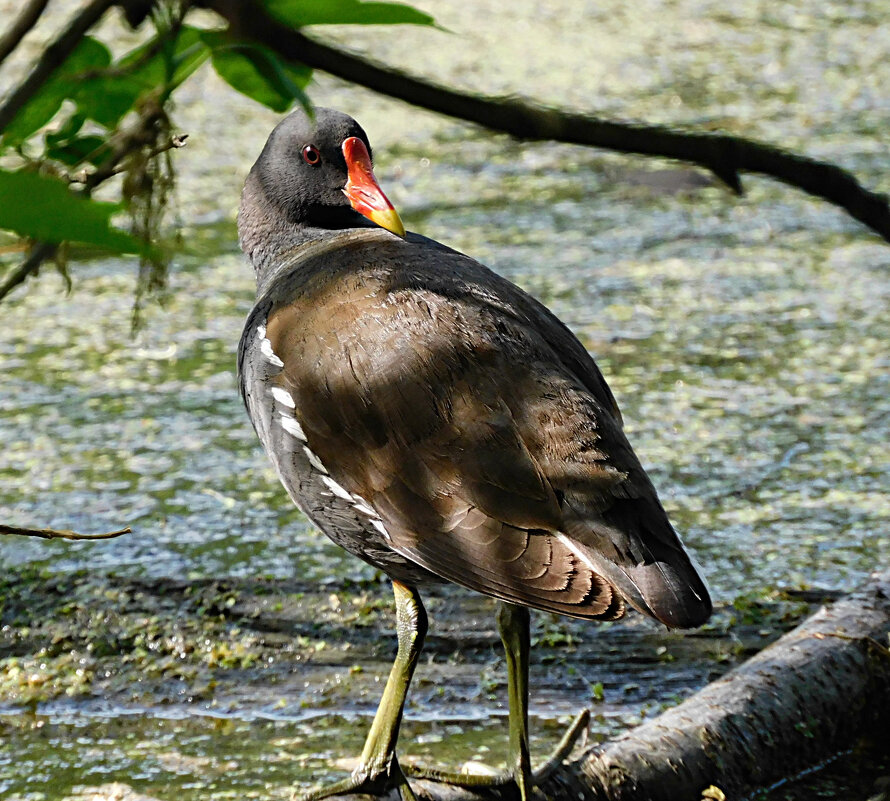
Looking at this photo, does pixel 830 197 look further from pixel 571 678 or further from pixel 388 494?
pixel 571 678

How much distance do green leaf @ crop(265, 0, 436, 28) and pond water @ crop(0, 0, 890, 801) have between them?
83cm

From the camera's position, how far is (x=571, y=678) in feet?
8.09

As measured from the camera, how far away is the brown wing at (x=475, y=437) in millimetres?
1604

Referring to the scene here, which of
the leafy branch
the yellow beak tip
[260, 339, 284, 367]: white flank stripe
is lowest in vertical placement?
[260, 339, 284, 367]: white flank stripe

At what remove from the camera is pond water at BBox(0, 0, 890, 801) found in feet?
7.73

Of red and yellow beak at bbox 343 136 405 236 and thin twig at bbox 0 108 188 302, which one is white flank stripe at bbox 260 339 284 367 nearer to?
red and yellow beak at bbox 343 136 405 236

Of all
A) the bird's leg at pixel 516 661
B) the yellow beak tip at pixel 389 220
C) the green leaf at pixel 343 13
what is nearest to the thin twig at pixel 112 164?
the green leaf at pixel 343 13

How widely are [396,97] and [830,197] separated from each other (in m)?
0.19

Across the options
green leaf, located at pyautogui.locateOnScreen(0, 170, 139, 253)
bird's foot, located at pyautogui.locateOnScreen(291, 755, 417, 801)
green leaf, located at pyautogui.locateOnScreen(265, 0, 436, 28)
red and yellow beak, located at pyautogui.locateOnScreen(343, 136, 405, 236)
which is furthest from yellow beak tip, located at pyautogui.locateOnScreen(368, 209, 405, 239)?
green leaf, located at pyautogui.locateOnScreen(0, 170, 139, 253)

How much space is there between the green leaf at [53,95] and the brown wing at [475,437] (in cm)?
72

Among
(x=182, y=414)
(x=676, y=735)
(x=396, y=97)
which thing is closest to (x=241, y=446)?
(x=182, y=414)

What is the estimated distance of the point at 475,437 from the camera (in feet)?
5.55

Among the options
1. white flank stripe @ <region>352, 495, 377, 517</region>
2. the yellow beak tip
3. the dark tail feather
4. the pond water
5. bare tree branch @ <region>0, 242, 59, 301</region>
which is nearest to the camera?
bare tree branch @ <region>0, 242, 59, 301</region>

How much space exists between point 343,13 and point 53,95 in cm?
41
